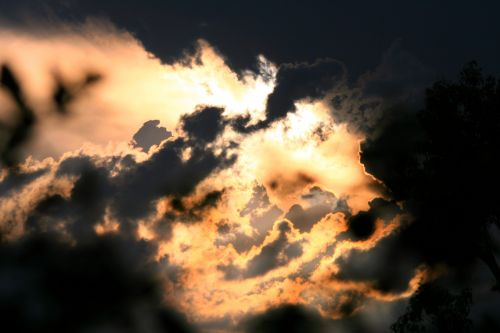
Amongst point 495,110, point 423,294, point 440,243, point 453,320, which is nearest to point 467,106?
point 495,110

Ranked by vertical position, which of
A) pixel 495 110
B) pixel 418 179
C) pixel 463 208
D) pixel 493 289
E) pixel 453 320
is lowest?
pixel 493 289

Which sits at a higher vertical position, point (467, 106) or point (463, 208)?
point (467, 106)

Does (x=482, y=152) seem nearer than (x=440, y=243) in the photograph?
Yes

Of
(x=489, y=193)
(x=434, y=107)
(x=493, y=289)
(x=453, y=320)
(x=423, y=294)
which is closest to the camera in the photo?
(x=493, y=289)

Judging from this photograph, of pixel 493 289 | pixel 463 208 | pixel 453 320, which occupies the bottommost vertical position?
pixel 493 289

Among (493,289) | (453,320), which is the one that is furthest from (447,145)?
(453,320)

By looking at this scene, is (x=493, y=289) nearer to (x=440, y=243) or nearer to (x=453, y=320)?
(x=440, y=243)

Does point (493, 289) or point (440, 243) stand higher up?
point (440, 243)

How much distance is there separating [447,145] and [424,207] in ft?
16.4

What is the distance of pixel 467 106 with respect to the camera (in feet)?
108

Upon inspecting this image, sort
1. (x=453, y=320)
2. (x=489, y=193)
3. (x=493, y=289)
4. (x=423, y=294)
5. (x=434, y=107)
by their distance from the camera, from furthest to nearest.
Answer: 1. (x=453, y=320)
2. (x=423, y=294)
3. (x=434, y=107)
4. (x=489, y=193)
5. (x=493, y=289)

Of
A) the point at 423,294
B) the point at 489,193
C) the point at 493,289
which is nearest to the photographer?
the point at 493,289

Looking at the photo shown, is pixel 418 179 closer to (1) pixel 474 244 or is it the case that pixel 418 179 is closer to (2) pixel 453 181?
(2) pixel 453 181

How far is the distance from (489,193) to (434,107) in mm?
7435
